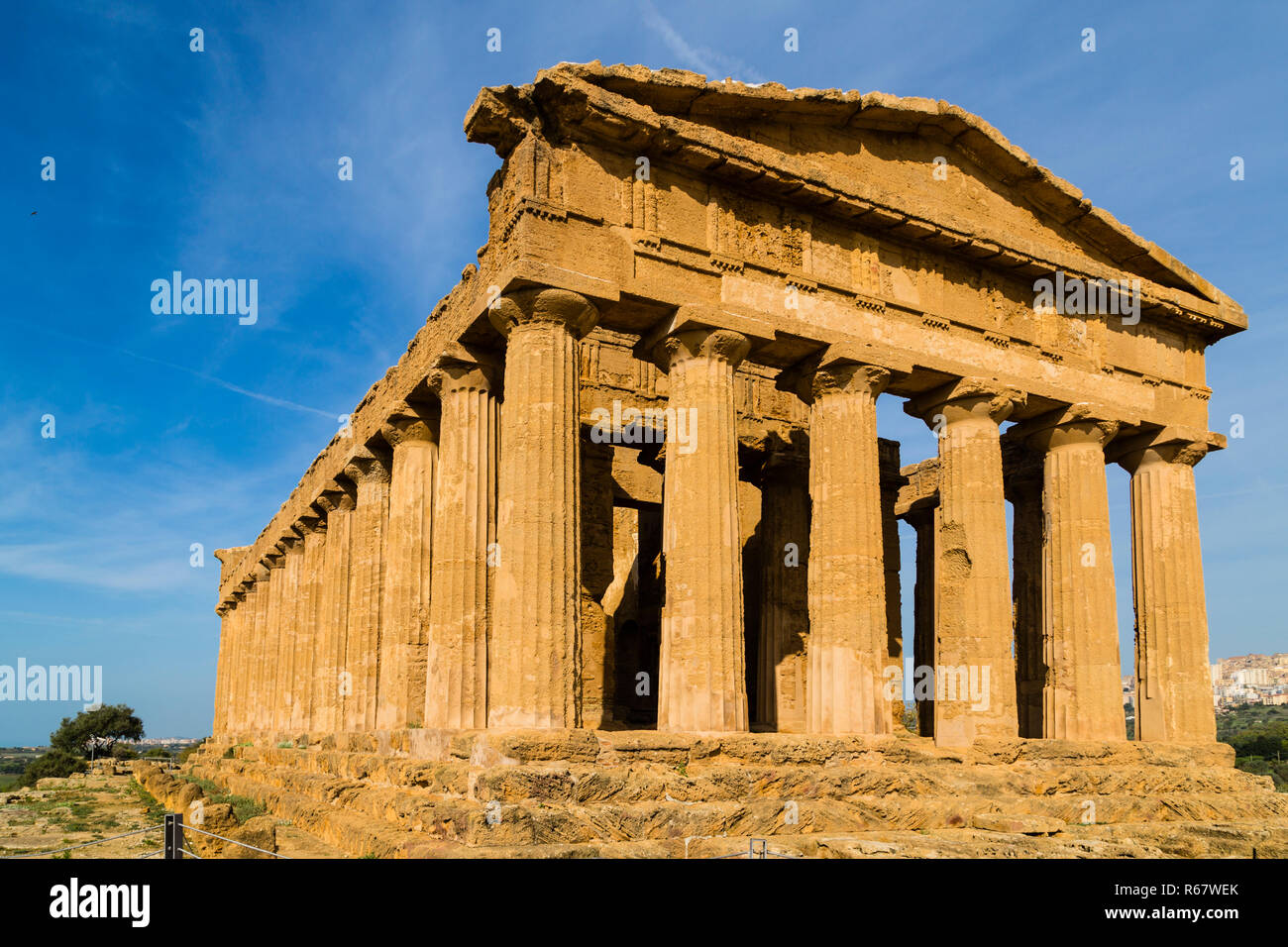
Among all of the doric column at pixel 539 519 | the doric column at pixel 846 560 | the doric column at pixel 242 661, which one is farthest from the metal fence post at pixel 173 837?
the doric column at pixel 242 661

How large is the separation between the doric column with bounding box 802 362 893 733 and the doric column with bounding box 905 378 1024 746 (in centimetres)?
171

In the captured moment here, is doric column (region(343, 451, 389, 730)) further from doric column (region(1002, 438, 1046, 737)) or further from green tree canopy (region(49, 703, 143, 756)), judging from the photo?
green tree canopy (region(49, 703, 143, 756))

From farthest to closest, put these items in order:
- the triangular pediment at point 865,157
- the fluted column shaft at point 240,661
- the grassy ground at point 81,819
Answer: the fluted column shaft at point 240,661 → the triangular pediment at point 865,157 → the grassy ground at point 81,819

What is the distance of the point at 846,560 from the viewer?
16.8 metres

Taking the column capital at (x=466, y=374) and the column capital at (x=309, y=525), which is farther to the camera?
the column capital at (x=309, y=525)

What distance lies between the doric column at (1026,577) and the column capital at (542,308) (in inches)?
477

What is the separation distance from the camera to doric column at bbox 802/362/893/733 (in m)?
16.3

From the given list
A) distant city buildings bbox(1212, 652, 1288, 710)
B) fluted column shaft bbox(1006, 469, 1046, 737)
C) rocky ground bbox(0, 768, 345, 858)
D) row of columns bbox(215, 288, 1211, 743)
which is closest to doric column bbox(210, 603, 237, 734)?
rocky ground bbox(0, 768, 345, 858)

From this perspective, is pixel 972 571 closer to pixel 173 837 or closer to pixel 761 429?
pixel 761 429

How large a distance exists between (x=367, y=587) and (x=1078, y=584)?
14.3 metres

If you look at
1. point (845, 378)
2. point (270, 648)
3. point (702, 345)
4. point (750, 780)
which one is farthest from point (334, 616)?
point (750, 780)

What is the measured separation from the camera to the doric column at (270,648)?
106 ft

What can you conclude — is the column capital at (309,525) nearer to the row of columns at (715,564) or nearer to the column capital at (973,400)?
the row of columns at (715,564)

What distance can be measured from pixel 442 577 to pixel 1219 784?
45.7ft
